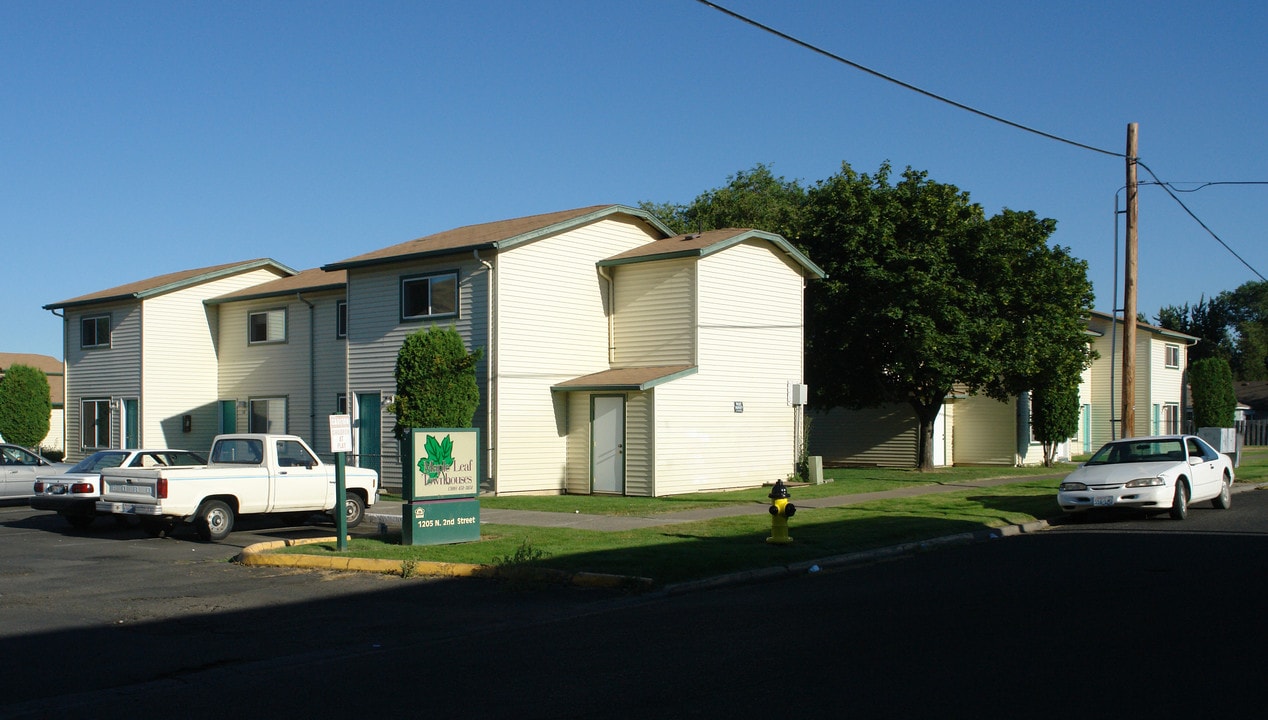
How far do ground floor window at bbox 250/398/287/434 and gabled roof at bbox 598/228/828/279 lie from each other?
1120 centimetres

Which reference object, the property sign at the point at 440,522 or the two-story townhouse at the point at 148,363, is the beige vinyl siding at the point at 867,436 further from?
the property sign at the point at 440,522

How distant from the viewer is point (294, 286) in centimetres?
3134

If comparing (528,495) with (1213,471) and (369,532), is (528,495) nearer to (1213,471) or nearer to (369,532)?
(369,532)

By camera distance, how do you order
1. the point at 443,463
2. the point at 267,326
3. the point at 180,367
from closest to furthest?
the point at 443,463
the point at 267,326
the point at 180,367

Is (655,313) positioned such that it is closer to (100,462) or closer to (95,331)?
(100,462)

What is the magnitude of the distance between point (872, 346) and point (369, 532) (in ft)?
59.7

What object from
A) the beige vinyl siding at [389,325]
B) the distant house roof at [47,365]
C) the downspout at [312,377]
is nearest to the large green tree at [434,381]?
the beige vinyl siding at [389,325]

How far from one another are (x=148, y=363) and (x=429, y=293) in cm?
1178

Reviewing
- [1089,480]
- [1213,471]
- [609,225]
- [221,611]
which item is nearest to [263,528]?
[221,611]

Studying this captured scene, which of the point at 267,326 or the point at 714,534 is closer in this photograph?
the point at 714,534

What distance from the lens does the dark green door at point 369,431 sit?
26.9m

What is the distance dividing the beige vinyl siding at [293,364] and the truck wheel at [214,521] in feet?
35.7

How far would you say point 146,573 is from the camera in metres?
14.1

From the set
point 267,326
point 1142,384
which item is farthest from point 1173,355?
point 267,326
